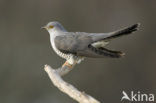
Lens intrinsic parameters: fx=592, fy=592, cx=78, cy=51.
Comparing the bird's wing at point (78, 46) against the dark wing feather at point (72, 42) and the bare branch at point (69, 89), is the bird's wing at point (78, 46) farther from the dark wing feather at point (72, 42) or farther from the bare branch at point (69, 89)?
the bare branch at point (69, 89)

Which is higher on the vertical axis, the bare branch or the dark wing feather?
the dark wing feather

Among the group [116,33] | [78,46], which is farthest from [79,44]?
[116,33]

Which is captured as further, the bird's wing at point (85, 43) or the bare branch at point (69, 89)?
the bird's wing at point (85, 43)

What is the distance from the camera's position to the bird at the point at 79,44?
183 inches

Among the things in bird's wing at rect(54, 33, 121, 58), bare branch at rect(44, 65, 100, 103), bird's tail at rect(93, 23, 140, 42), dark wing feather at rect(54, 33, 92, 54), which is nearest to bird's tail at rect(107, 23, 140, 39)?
bird's tail at rect(93, 23, 140, 42)

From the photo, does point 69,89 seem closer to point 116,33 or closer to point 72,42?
point 116,33

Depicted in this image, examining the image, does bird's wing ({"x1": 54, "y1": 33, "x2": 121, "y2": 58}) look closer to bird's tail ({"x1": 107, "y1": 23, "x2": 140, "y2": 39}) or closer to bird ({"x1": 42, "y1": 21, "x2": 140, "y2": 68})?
bird ({"x1": 42, "y1": 21, "x2": 140, "y2": 68})

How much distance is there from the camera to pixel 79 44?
4.93 meters

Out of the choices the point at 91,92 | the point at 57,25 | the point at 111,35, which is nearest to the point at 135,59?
the point at 91,92

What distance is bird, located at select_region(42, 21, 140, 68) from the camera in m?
4.66

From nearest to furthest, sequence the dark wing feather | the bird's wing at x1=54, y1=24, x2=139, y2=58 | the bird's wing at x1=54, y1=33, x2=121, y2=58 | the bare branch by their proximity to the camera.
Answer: the bare branch < the bird's wing at x1=54, y1=24, x2=139, y2=58 < the bird's wing at x1=54, y1=33, x2=121, y2=58 < the dark wing feather

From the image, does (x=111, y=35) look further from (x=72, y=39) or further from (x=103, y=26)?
(x=103, y=26)

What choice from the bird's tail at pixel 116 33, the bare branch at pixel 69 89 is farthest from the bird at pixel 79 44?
the bare branch at pixel 69 89

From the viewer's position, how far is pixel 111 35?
4.55m
